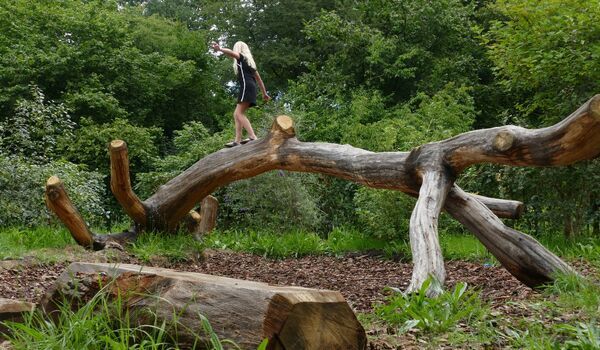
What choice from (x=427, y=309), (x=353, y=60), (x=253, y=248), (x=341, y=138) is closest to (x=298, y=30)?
(x=353, y=60)

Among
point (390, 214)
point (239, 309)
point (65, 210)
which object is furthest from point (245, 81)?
point (239, 309)

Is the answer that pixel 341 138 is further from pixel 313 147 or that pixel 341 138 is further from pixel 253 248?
pixel 313 147

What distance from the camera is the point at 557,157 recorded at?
17.8 ft

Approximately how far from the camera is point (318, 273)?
8.50m

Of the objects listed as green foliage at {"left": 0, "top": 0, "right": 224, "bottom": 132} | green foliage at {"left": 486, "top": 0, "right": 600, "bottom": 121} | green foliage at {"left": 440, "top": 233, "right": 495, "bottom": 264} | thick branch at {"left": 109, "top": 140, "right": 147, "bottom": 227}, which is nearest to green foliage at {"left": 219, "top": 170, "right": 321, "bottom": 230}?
green foliage at {"left": 440, "top": 233, "right": 495, "bottom": 264}

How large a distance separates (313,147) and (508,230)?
8.87 feet

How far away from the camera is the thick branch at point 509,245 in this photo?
5.75 meters

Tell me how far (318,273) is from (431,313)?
470 cm

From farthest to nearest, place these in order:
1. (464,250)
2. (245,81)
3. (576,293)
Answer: (464,250) < (245,81) < (576,293)

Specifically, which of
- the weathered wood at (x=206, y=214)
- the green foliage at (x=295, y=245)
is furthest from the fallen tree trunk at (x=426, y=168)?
the green foliage at (x=295, y=245)

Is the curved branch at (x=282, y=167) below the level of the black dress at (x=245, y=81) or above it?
below

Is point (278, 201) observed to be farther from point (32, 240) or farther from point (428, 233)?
point (428, 233)

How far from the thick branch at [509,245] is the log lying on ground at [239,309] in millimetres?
3140

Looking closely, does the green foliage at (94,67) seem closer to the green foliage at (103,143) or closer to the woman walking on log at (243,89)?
the green foliage at (103,143)
